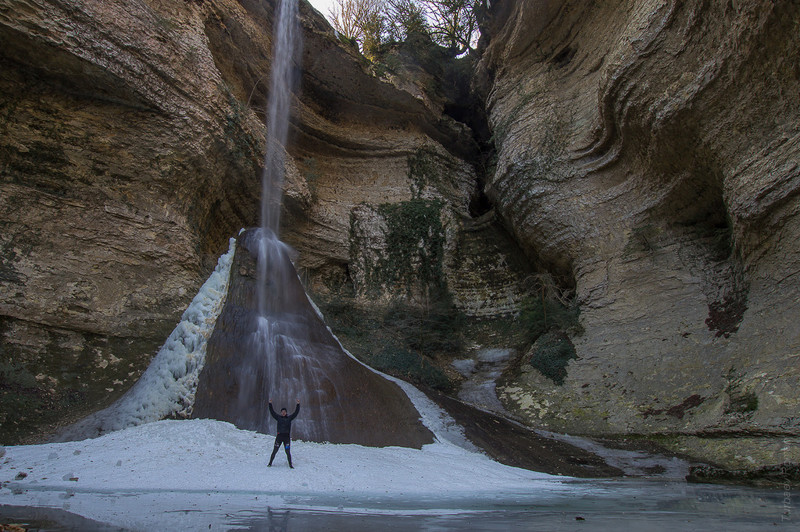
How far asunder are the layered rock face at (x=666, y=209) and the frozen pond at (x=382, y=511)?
4741 mm

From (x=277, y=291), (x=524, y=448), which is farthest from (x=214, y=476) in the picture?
(x=277, y=291)

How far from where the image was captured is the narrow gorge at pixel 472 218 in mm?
9211

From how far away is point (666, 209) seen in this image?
43.0 ft

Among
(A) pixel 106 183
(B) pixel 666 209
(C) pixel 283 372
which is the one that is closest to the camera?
(C) pixel 283 372

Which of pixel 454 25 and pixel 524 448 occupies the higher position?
pixel 454 25

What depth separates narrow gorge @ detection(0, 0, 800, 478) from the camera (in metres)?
9.21

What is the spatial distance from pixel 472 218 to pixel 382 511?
686 inches

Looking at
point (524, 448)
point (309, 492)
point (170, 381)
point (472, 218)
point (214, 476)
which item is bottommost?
point (309, 492)

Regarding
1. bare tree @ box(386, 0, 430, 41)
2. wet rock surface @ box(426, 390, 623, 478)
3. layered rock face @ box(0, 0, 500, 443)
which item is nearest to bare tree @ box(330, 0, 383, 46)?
bare tree @ box(386, 0, 430, 41)

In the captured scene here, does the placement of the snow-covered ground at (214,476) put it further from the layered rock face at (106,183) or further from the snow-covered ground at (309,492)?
the layered rock face at (106,183)

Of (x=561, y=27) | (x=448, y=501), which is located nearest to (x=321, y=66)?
(x=561, y=27)

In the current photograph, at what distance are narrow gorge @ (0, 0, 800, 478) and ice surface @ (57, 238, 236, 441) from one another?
52cm

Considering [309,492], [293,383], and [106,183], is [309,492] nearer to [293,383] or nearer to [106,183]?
[293,383]

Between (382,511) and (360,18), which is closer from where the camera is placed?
(382,511)
